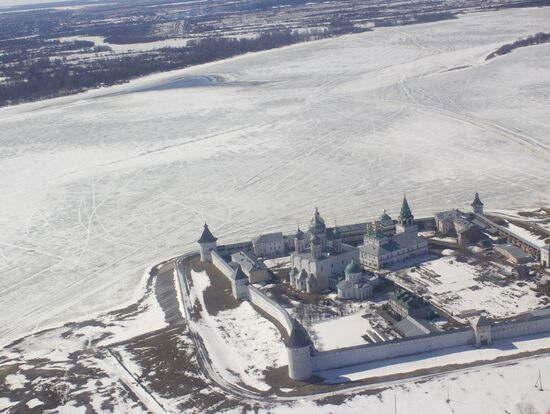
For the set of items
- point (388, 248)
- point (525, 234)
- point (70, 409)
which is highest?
point (388, 248)

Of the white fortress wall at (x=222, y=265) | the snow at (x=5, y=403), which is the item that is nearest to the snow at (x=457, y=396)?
the snow at (x=5, y=403)

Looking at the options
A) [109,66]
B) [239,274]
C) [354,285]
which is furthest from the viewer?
[109,66]

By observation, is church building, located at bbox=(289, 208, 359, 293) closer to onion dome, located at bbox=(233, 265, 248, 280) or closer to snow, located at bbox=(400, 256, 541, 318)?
onion dome, located at bbox=(233, 265, 248, 280)

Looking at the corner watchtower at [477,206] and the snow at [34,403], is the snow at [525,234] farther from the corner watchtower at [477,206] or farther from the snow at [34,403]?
the snow at [34,403]

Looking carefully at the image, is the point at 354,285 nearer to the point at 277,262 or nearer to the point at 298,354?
the point at 277,262

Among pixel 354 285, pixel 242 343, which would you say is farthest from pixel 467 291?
pixel 242 343

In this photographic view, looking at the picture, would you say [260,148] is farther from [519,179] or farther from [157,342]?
[157,342]
